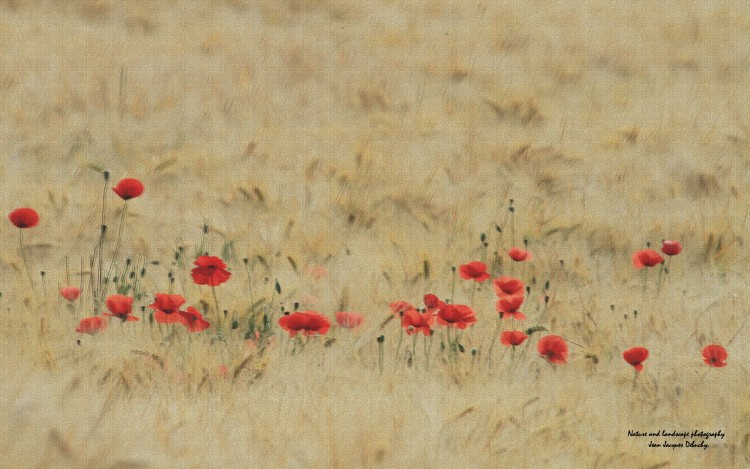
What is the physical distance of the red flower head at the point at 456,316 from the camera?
116 inches

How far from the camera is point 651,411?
9.35 ft

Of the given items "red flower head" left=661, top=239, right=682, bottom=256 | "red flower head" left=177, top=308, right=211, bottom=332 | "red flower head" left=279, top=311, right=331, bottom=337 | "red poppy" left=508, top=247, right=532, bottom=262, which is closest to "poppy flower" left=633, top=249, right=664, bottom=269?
"red flower head" left=661, top=239, right=682, bottom=256

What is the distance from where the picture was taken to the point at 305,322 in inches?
114

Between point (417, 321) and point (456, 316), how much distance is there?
114 millimetres

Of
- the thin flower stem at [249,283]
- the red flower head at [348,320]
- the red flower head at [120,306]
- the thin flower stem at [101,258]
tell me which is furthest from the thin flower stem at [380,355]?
the thin flower stem at [101,258]

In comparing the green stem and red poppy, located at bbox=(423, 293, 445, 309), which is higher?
red poppy, located at bbox=(423, 293, 445, 309)

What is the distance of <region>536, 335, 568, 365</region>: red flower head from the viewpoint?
9.81 ft

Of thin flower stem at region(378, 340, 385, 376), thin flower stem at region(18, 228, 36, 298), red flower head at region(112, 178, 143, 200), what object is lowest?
thin flower stem at region(378, 340, 385, 376)

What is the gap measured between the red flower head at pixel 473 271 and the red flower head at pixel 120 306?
98cm

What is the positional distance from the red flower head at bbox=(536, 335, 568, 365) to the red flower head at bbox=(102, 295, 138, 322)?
115cm

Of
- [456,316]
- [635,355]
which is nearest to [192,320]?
[456,316]

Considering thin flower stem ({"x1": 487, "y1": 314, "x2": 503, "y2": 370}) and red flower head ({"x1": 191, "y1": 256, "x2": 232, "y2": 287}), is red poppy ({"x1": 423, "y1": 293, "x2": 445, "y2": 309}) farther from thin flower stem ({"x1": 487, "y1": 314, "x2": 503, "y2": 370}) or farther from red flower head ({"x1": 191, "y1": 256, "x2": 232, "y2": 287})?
red flower head ({"x1": 191, "y1": 256, "x2": 232, "y2": 287})

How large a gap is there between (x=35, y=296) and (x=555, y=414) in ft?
5.11

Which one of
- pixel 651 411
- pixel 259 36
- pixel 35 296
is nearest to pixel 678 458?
pixel 651 411
